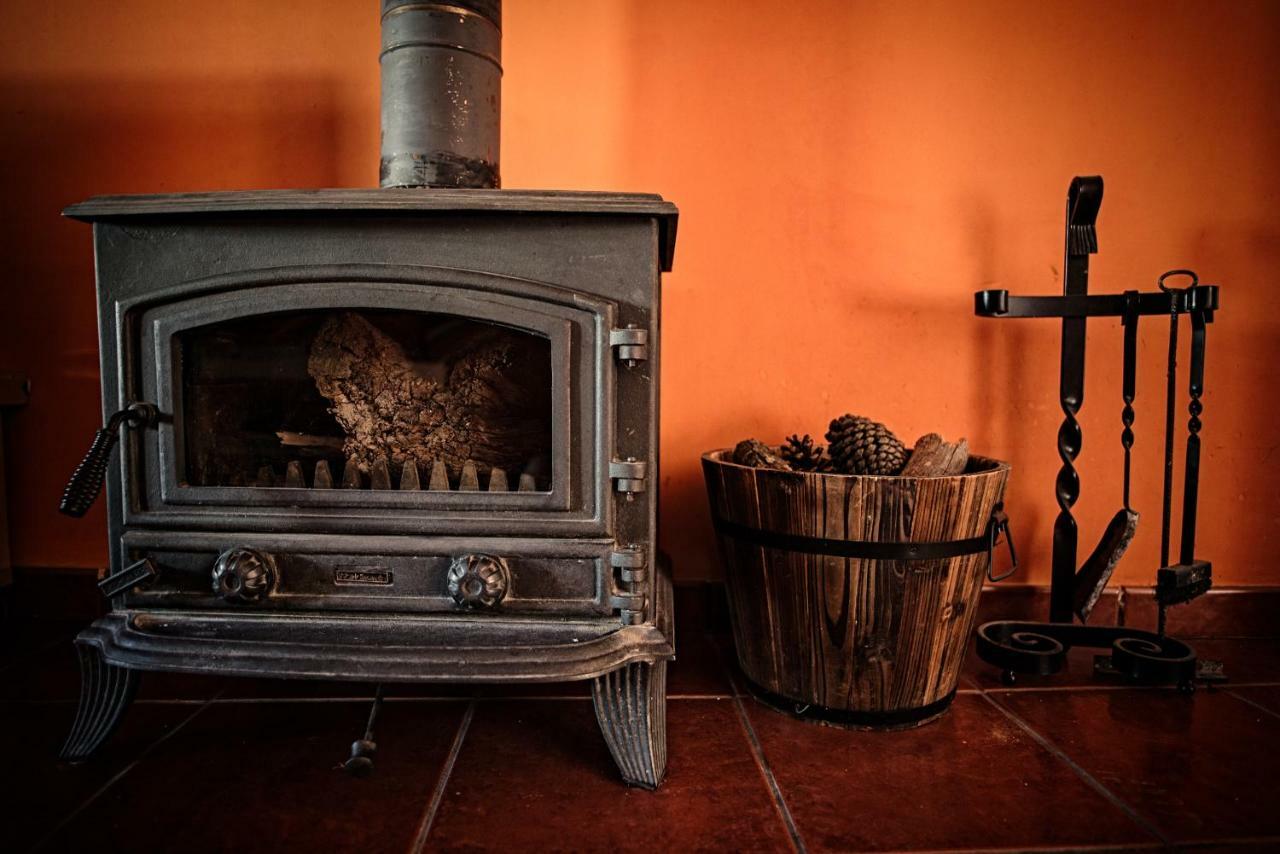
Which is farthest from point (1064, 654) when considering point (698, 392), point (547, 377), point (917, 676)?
point (547, 377)

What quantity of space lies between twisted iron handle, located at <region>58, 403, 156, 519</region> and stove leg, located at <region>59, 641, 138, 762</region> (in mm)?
250

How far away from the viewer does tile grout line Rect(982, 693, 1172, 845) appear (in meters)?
0.86

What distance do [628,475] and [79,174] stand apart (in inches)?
59.1

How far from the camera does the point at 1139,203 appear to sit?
155 cm

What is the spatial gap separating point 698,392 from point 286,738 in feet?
3.31

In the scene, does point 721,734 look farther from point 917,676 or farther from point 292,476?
point 292,476

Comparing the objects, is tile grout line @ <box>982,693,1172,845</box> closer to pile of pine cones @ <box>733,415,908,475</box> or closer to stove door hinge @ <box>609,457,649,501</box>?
pile of pine cones @ <box>733,415,908,475</box>

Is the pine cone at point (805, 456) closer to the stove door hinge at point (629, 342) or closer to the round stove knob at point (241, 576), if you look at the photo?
the stove door hinge at point (629, 342)

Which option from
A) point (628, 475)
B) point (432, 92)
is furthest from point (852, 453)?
point (432, 92)

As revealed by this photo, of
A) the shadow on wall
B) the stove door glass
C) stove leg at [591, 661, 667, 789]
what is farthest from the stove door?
the shadow on wall

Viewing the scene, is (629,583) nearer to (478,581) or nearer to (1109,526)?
(478,581)

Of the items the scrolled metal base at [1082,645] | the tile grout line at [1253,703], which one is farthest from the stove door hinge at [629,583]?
the tile grout line at [1253,703]

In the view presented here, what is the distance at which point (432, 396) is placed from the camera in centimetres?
105

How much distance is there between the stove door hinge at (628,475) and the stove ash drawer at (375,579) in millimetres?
87
